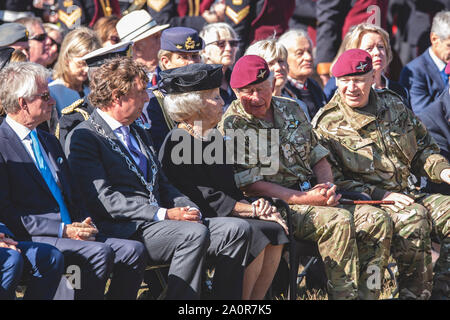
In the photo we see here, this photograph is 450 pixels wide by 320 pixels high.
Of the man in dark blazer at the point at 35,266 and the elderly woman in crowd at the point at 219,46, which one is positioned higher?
the elderly woman in crowd at the point at 219,46

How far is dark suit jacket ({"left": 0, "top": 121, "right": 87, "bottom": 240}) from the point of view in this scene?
4.79 metres

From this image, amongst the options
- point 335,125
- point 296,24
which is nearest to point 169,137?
point 335,125

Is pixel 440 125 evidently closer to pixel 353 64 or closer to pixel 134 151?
pixel 353 64

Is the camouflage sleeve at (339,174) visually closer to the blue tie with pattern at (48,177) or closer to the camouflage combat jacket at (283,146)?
the camouflage combat jacket at (283,146)

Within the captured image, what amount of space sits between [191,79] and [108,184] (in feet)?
3.06

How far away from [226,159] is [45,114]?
1279mm

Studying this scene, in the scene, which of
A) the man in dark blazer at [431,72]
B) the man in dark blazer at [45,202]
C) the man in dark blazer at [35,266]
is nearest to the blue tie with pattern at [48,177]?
the man in dark blazer at [45,202]

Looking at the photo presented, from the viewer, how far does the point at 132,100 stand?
17.4ft

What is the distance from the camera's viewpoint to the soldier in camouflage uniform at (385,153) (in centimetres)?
597

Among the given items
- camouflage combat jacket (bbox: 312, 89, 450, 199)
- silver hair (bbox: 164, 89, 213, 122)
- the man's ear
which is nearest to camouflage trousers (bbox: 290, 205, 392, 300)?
camouflage combat jacket (bbox: 312, 89, 450, 199)

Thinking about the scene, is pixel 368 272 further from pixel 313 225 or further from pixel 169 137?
pixel 169 137

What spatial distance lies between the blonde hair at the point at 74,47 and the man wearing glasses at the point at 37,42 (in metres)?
0.89

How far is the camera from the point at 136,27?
24.6ft

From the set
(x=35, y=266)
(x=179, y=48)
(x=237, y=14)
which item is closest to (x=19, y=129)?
(x=35, y=266)
